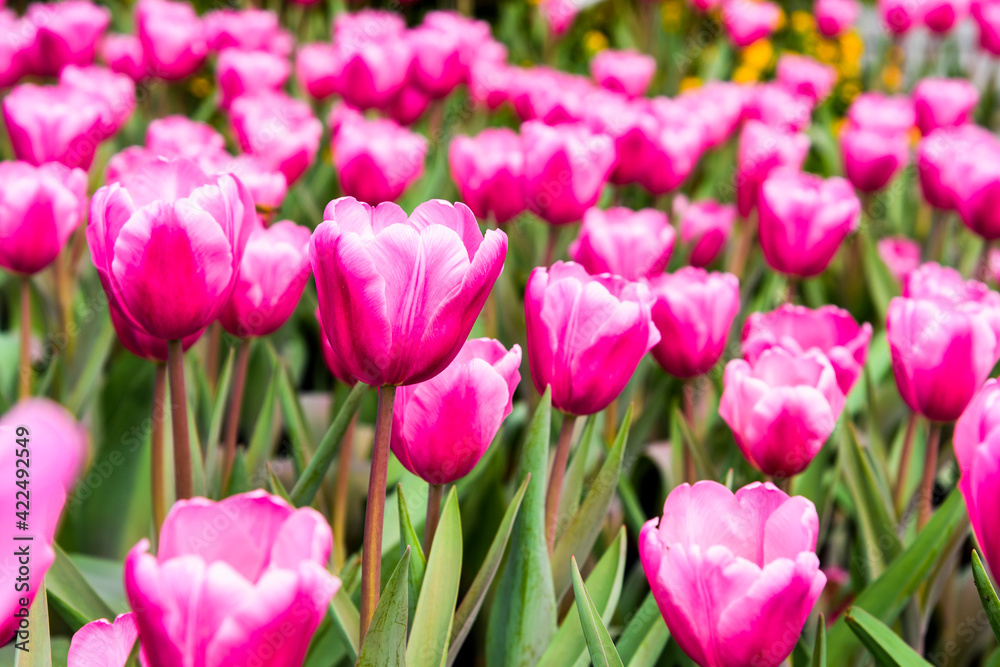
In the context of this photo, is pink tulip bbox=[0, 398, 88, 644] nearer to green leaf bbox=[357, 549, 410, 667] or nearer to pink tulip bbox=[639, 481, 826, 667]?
green leaf bbox=[357, 549, 410, 667]

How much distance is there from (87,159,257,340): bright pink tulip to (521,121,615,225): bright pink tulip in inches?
34.7

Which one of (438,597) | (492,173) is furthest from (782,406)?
(492,173)

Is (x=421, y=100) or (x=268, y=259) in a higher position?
(x=268, y=259)

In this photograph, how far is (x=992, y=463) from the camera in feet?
2.51

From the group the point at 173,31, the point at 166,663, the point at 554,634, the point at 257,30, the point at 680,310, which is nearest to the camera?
the point at 166,663

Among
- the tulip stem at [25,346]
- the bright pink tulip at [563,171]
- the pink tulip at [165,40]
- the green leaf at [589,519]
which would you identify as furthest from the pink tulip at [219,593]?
the pink tulip at [165,40]

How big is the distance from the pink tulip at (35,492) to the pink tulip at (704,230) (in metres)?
1.50

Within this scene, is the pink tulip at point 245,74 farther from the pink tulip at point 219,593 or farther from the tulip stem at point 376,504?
the pink tulip at point 219,593

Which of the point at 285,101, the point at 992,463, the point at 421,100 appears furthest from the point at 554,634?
the point at 421,100

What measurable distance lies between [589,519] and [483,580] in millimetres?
194

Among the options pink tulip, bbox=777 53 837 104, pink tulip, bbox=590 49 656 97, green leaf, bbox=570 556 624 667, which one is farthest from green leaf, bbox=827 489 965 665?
pink tulip, bbox=777 53 837 104

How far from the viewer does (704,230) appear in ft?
6.41

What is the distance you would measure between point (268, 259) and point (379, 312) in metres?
0.42

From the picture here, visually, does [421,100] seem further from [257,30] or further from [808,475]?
[808,475]
